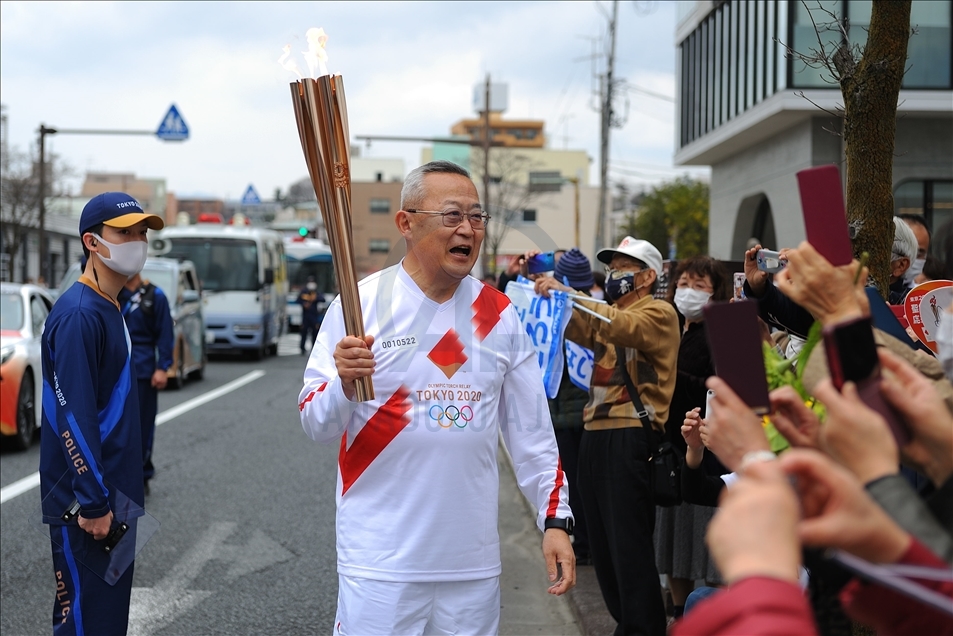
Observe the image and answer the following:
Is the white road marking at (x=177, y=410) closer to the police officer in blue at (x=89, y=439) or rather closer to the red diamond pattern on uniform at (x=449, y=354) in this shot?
the police officer in blue at (x=89, y=439)

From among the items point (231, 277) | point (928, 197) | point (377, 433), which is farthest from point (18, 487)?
point (928, 197)

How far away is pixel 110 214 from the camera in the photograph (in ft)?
14.9

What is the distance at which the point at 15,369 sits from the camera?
10570mm

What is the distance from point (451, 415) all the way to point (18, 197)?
120 feet

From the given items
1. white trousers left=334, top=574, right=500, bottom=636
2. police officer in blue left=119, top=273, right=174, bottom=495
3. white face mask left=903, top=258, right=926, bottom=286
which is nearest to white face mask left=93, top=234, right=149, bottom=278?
white trousers left=334, top=574, right=500, bottom=636

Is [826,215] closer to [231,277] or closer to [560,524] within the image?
[560,524]

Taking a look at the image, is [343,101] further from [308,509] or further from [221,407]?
[221,407]

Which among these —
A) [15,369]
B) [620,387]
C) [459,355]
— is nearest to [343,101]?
[459,355]

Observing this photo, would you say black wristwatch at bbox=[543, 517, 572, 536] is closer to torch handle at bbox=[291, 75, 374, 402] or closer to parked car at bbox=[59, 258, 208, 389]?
torch handle at bbox=[291, 75, 374, 402]

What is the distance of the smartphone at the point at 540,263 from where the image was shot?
6449mm

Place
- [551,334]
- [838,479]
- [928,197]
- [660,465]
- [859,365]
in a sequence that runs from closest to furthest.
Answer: [838,479] → [859,365] → [660,465] → [551,334] → [928,197]

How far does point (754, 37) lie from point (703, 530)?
768 inches

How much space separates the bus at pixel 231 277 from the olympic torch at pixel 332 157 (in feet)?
63.5

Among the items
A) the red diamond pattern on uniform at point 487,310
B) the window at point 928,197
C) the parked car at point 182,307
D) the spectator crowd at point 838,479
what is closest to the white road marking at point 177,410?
the parked car at point 182,307
